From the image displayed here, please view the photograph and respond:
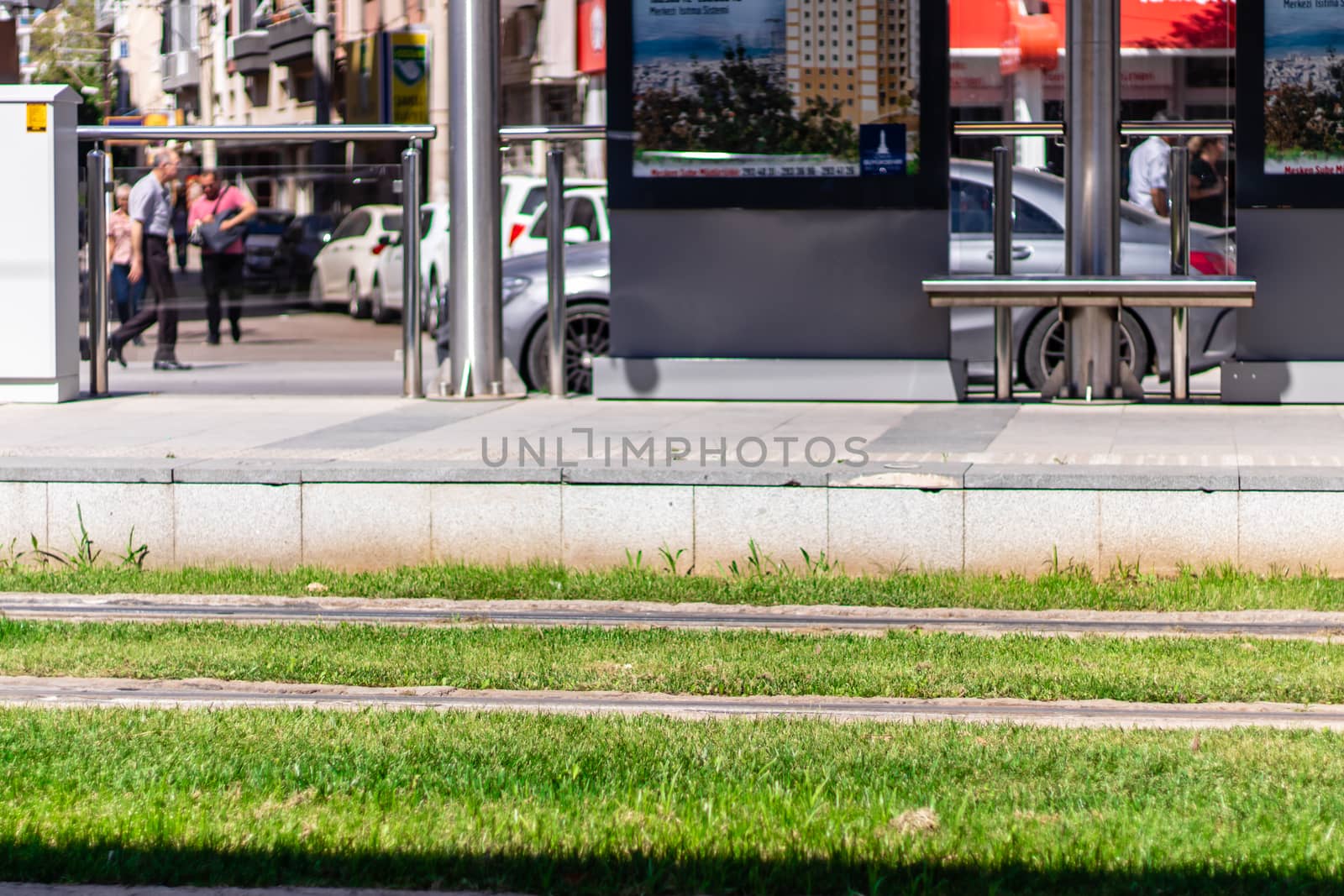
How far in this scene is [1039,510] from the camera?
26.8 ft

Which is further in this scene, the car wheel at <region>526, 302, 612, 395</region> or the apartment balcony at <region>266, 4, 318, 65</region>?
the apartment balcony at <region>266, 4, 318, 65</region>

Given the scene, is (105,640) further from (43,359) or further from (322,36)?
(322,36)

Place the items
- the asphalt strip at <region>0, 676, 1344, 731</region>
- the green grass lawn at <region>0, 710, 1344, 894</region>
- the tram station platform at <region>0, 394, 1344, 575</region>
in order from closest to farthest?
1. the green grass lawn at <region>0, 710, 1344, 894</region>
2. the asphalt strip at <region>0, 676, 1344, 731</region>
3. the tram station platform at <region>0, 394, 1344, 575</region>

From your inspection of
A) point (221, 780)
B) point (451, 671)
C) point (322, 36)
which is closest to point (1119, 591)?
point (451, 671)

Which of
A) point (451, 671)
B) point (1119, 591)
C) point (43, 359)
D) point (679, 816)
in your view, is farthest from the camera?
point (43, 359)

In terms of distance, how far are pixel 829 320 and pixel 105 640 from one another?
6.47 meters

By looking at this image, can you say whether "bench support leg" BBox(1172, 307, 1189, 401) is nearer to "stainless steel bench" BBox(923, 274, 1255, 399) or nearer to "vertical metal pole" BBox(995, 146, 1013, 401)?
"stainless steel bench" BBox(923, 274, 1255, 399)

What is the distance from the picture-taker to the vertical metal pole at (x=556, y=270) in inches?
508

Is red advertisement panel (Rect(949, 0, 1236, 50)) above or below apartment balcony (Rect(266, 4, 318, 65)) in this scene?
below

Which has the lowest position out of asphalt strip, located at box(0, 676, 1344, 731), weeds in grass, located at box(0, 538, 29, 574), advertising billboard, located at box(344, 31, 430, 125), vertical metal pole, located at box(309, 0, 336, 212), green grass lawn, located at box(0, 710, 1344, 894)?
asphalt strip, located at box(0, 676, 1344, 731)

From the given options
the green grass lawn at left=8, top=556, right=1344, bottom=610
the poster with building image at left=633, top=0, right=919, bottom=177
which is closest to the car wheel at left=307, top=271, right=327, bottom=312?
the poster with building image at left=633, top=0, right=919, bottom=177

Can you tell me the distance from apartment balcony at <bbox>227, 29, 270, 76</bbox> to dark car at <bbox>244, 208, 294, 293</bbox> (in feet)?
141

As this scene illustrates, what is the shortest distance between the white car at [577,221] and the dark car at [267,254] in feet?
7.53

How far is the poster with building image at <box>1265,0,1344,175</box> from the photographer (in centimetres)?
1173
